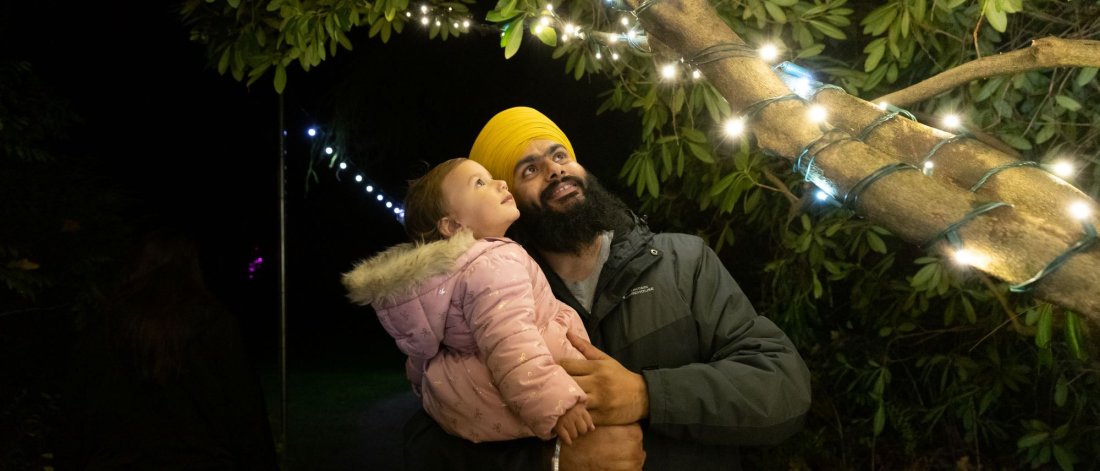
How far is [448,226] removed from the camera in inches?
74.6

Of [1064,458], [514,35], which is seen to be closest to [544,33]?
[514,35]

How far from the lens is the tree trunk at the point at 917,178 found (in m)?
1.07

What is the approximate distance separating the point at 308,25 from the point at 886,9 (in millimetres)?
1931

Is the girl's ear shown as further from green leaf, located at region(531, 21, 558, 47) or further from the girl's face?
green leaf, located at region(531, 21, 558, 47)

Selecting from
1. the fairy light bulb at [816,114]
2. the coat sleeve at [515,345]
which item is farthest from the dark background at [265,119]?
the fairy light bulb at [816,114]

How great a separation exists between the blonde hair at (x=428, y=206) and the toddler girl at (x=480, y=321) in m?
0.02

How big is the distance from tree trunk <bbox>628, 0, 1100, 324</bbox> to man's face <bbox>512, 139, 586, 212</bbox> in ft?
2.16

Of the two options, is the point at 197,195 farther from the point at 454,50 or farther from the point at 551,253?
the point at 551,253

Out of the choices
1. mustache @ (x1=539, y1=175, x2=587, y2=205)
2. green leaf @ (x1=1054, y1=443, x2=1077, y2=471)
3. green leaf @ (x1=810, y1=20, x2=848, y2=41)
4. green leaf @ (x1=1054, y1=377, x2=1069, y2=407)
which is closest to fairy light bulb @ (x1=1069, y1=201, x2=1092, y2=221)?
mustache @ (x1=539, y1=175, x2=587, y2=205)

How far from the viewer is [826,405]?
3.99 meters

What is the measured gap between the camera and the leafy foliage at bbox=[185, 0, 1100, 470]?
2.41m

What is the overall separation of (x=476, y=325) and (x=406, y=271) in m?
0.21

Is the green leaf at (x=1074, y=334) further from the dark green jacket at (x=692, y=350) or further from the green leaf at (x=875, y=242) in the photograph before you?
the green leaf at (x=875, y=242)

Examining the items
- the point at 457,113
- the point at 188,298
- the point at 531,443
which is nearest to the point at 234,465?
the point at 188,298
